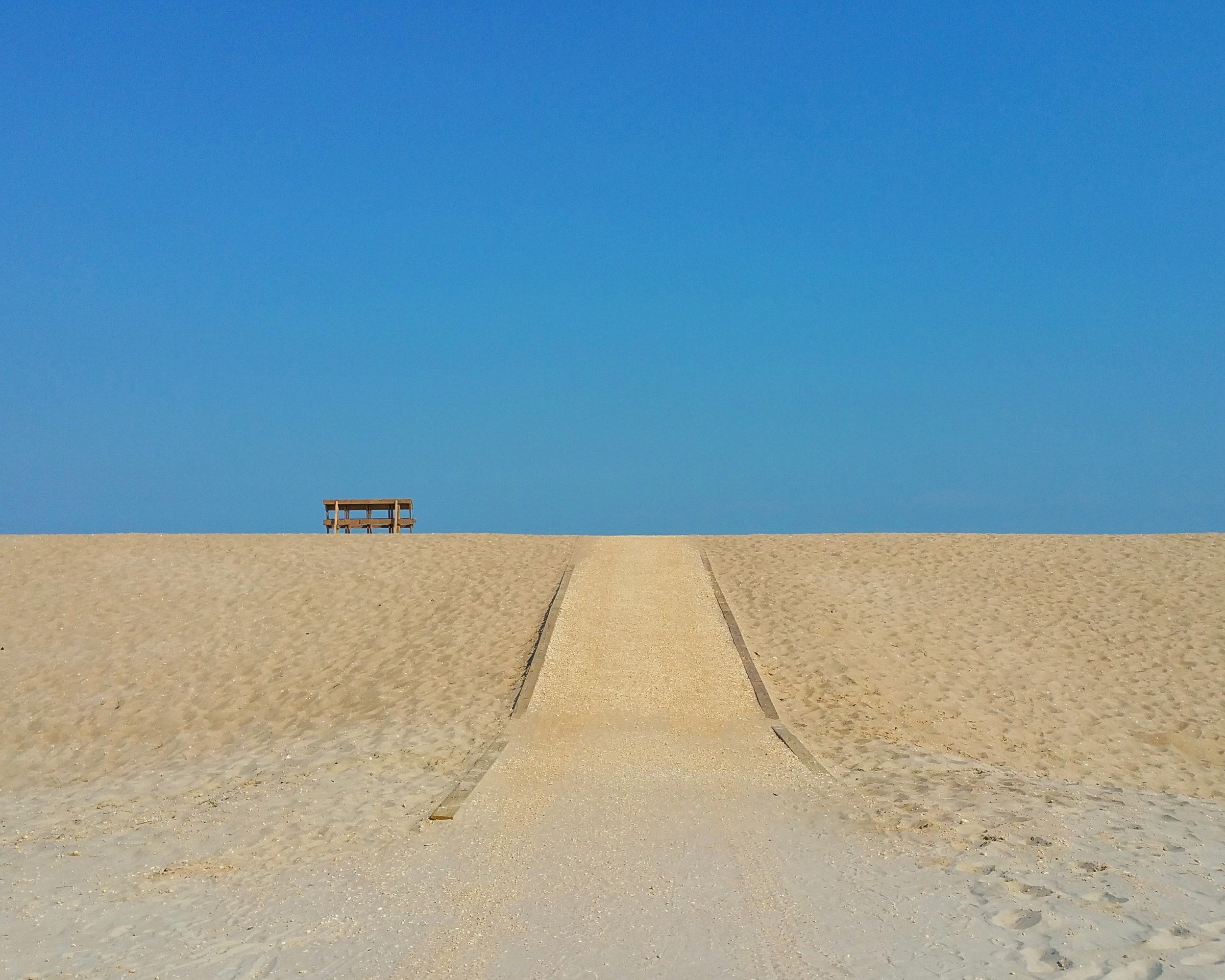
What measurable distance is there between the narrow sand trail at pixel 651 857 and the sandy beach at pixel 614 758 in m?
0.04

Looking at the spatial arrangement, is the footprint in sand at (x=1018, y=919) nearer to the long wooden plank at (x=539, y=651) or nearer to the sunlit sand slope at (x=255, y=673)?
the sunlit sand slope at (x=255, y=673)

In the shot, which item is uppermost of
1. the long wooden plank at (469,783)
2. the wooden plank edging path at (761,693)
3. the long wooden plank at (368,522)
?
the long wooden plank at (368,522)

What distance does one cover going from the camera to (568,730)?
40.2 ft

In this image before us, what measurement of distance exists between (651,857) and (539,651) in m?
7.10

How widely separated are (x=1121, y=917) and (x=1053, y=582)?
14.2 m

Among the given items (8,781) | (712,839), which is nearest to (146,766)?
(8,781)

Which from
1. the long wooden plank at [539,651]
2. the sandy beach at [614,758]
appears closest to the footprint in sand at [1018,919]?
the sandy beach at [614,758]

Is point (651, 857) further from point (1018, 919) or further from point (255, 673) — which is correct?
point (255, 673)

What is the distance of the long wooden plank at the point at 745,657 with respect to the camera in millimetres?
13266

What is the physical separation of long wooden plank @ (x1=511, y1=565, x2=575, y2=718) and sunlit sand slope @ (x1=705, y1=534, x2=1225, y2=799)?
328 centimetres

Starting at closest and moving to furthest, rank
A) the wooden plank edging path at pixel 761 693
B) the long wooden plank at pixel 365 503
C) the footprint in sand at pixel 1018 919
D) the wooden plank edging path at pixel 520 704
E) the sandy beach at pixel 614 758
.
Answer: the footprint in sand at pixel 1018 919
the sandy beach at pixel 614 758
the wooden plank edging path at pixel 520 704
the wooden plank edging path at pixel 761 693
the long wooden plank at pixel 365 503

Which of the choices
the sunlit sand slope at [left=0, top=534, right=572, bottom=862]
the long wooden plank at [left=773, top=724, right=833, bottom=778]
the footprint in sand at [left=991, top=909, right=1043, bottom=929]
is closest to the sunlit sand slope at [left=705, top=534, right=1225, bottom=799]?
the long wooden plank at [left=773, top=724, right=833, bottom=778]

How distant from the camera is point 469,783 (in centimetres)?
1034

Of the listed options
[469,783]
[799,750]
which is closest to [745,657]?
[799,750]
